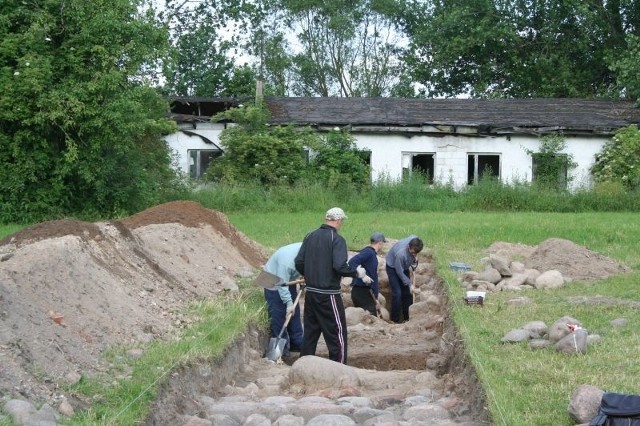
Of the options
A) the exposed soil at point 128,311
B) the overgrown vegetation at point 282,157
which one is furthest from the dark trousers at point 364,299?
the overgrown vegetation at point 282,157

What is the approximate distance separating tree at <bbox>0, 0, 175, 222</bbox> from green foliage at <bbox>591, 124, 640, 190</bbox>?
14.3 m

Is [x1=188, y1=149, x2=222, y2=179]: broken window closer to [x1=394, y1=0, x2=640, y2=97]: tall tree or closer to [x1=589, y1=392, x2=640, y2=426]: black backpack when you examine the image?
[x1=394, y1=0, x2=640, y2=97]: tall tree

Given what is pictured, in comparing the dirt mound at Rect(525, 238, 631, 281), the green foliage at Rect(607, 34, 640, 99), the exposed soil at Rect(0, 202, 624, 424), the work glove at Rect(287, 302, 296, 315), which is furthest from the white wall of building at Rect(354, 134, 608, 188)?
the work glove at Rect(287, 302, 296, 315)

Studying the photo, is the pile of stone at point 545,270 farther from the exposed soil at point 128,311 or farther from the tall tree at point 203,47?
the tall tree at point 203,47

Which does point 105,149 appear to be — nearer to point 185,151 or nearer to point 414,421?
point 185,151

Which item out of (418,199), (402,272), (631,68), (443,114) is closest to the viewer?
(402,272)

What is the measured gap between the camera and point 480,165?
3341cm

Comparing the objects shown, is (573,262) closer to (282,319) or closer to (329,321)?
(282,319)

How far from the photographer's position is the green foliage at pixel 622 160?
3017 centimetres

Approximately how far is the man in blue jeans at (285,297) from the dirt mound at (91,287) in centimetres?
119

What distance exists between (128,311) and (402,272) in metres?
5.73

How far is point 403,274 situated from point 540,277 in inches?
85.8

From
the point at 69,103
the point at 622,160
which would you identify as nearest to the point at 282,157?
the point at 69,103

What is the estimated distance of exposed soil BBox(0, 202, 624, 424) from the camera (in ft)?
28.4
